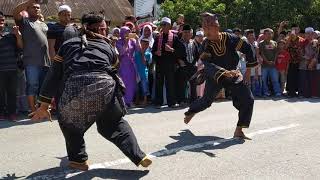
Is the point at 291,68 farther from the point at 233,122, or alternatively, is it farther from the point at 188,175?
the point at 188,175

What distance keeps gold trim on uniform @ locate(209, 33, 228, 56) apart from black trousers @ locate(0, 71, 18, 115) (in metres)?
3.72

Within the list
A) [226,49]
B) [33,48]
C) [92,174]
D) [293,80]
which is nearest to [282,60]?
[293,80]

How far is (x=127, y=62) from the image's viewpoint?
1052 cm

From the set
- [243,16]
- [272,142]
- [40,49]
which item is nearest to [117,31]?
[40,49]

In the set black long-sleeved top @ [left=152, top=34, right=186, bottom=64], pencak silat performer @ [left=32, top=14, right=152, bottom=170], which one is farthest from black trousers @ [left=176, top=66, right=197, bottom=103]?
pencak silat performer @ [left=32, top=14, right=152, bottom=170]

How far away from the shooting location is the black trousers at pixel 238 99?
7461mm

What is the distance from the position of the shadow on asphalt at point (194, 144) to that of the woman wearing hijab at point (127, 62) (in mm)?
3035

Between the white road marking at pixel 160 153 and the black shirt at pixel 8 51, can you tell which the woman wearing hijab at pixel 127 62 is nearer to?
the black shirt at pixel 8 51

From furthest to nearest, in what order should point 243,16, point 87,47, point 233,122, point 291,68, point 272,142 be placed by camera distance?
point 243,16
point 291,68
point 233,122
point 272,142
point 87,47

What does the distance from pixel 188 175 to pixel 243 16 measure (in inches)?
737

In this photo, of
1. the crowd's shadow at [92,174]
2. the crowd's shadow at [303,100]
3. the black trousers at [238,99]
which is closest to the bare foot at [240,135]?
the black trousers at [238,99]

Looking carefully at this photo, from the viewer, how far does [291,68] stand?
13.1 metres

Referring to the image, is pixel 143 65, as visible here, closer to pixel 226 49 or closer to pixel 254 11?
pixel 226 49

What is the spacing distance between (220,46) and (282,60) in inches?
227
